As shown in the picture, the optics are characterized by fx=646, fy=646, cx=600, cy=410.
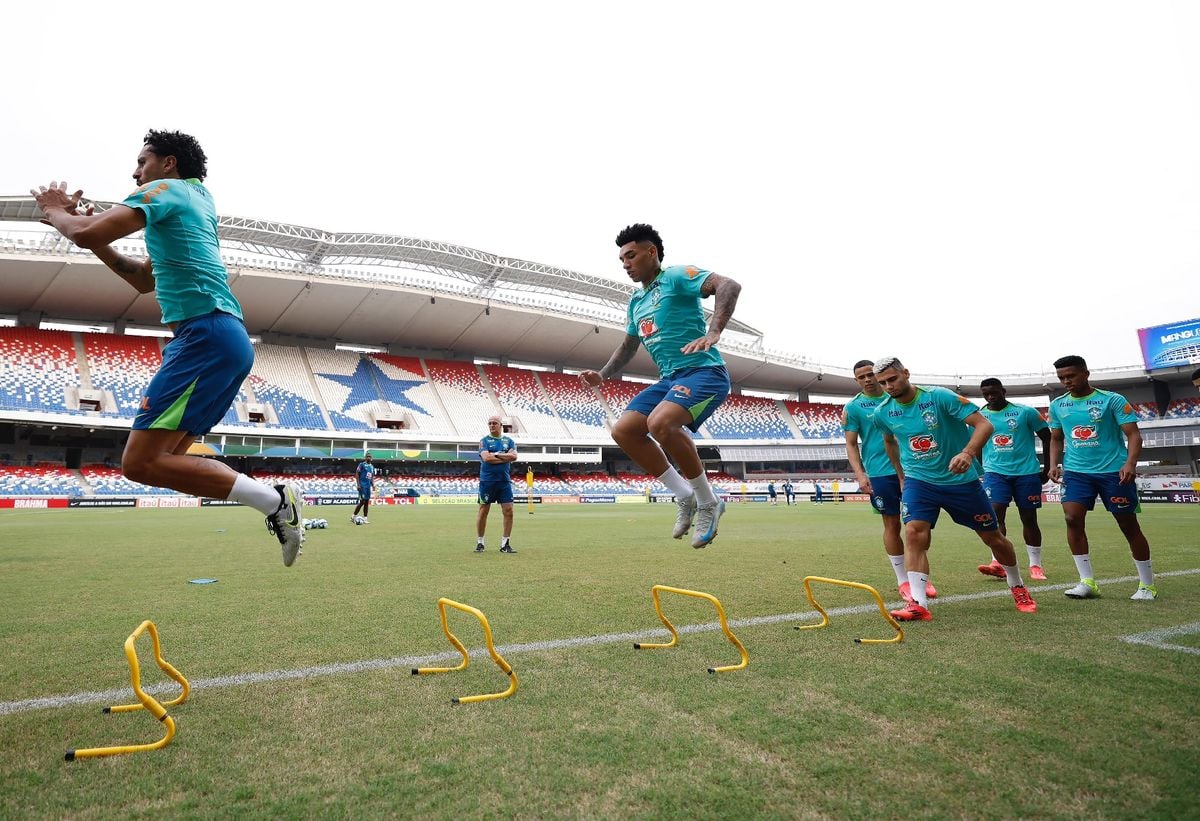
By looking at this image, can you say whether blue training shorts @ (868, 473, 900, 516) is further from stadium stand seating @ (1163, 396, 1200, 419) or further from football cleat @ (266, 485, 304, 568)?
stadium stand seating @ (1163, 396, 1200, 419)

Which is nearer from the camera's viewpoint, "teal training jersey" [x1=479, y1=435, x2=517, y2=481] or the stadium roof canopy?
"teal training jersey" [x1=479, y1=435, x2=517, y2=481]

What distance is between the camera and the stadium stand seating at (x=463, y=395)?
48.0 meters

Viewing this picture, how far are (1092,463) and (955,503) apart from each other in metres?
1.99

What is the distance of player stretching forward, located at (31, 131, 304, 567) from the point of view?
3274 millimetres

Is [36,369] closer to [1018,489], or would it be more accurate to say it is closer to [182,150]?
[182,150]

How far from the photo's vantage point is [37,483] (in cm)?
3309

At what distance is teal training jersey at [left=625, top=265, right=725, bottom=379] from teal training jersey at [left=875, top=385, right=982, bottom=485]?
1845 mm

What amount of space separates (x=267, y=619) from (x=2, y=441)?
45.5 metres

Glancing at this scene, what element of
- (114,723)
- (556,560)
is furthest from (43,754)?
(556,560)

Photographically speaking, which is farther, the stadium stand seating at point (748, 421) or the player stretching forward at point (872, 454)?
the stadium stand seating at point (748, 421)

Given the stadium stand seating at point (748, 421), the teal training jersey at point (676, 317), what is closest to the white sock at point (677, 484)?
the teal training jersey at point (676, 317)

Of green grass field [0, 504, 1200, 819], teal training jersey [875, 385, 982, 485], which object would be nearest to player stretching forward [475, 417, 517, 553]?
green grass field [0, 504, 1200, 819]

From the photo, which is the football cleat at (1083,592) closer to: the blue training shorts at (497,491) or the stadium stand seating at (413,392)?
the blue training shorts at (497,491)

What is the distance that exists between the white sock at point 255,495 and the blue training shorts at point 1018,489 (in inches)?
256
